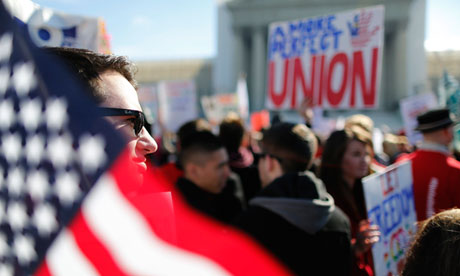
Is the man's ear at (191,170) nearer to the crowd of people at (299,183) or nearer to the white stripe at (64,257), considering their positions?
the crowd of people at (299,183)

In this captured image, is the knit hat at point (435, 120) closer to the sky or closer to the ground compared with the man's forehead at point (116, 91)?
closer to the ground

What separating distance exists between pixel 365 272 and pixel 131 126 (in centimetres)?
189

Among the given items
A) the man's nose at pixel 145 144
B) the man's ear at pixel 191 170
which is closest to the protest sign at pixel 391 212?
the man's ear at pixel 191 170

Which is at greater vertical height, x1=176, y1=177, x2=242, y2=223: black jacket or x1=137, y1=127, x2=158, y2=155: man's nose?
x1=137, y1=127, x2=158, y2=155: man's nose

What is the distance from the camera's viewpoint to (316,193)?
191 cm

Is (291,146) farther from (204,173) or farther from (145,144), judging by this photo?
(145,144)

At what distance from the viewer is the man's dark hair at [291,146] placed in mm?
2146

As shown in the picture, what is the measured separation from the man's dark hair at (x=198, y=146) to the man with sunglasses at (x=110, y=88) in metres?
1.83

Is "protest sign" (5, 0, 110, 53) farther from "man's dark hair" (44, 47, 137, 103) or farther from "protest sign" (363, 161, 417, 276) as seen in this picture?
"protest sign" (363, 161, 417, 276)

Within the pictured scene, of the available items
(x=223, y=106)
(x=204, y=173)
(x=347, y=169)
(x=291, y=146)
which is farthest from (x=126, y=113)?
(x=223, y=106)

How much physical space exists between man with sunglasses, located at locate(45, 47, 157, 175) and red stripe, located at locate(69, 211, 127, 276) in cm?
25

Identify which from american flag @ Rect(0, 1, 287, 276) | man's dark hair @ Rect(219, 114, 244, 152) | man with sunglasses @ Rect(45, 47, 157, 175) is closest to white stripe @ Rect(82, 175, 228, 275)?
american flag @ Rect(0, 1, 287, 276)

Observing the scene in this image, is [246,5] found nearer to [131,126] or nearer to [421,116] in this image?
[421,116]

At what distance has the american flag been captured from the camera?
2.06ft
